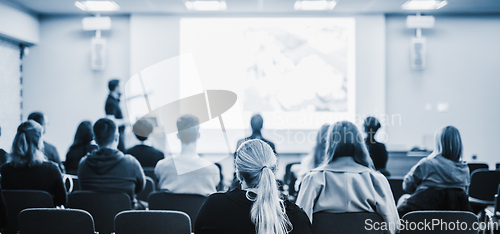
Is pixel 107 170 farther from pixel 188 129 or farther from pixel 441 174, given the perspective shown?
Answer: pixel 441 174

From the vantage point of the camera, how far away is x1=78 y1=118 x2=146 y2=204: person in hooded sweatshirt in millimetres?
2455

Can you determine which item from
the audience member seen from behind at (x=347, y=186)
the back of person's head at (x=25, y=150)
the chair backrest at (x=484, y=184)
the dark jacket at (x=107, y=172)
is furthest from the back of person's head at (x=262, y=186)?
the chair backrest at (x=484, y=184)

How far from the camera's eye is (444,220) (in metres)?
1.85

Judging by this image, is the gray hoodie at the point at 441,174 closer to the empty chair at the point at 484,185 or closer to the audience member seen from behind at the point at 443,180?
the audience member seen from behind at the point at 443,180

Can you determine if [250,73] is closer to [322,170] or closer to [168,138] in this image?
[168,138]

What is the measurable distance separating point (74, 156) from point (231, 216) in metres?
2.42

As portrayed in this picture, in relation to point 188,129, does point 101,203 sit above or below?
below

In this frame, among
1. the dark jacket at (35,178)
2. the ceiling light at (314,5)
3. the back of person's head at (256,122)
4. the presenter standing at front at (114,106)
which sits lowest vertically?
the dark jacket at (35,178)

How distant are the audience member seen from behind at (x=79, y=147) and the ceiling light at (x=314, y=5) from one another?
3639 mm

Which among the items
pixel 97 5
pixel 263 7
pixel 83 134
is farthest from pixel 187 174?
pixel 97 5

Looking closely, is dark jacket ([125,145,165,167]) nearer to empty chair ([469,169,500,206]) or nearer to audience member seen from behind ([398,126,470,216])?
audience member seen from behind ([398,126,470,216])

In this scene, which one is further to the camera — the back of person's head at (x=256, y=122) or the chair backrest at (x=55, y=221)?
the back of person's head at (x=256, y=122)

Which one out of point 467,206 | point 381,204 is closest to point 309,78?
point 467,206

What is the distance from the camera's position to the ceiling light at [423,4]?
5660mm
